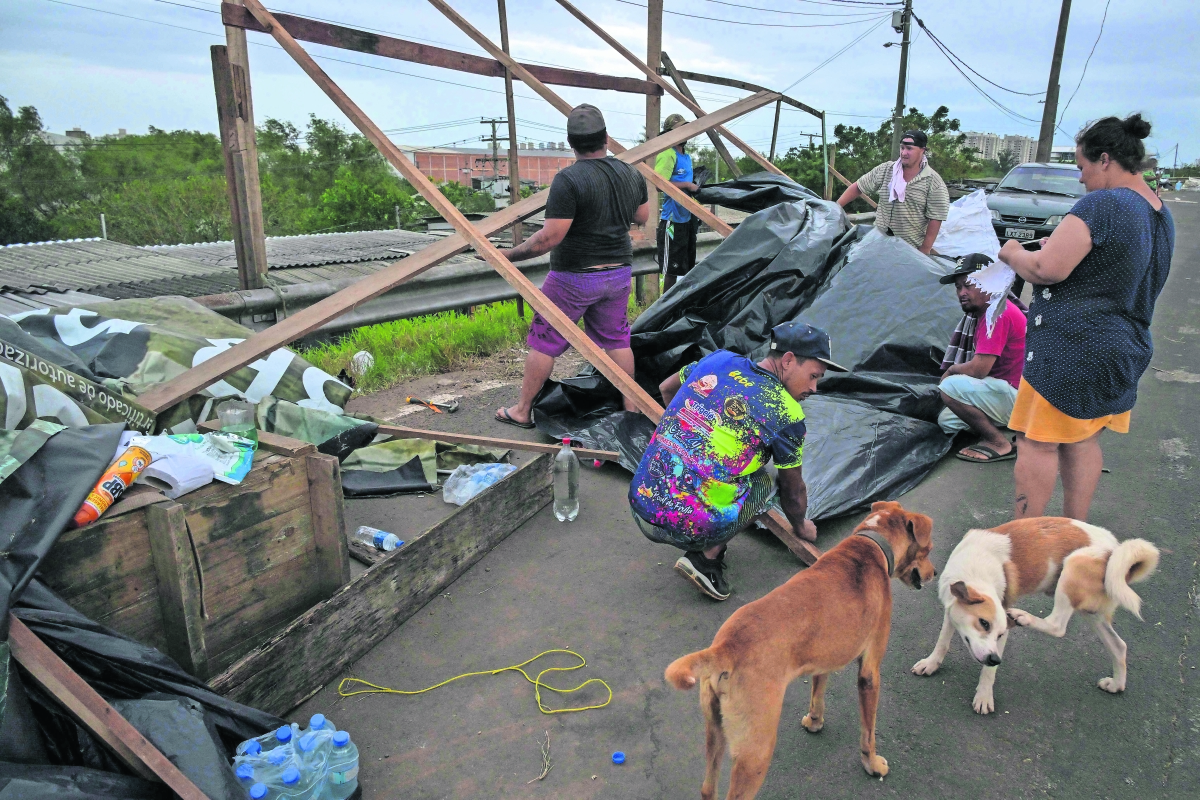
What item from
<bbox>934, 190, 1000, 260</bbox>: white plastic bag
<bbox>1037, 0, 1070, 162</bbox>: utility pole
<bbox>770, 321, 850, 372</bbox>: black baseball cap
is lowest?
<bbox>770, 321, 850, 372</bbox>: black baseball cap

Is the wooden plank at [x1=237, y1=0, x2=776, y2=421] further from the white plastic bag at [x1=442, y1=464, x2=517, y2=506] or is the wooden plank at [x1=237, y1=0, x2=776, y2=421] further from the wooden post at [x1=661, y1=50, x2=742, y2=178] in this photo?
the wooden post at [x1=661, y1=50, x2=742, y2=178]

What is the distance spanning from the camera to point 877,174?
643 cm

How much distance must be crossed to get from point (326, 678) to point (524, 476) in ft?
4.61

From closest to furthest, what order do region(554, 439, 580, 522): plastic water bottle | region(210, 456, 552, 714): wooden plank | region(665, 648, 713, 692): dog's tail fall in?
region(665, 648, 713, 692): dog's tail
region(210, 456, 552, 714): wooden plank
region(554, 439, 580, 522): plastic water bottle

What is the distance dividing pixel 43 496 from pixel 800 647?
7.04 ft

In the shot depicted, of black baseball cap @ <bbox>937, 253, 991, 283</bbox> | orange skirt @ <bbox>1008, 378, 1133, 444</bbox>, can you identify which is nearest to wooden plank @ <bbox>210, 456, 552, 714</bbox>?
orange skirt @ <bbox>1008, 378, 1133, 444</bbox>

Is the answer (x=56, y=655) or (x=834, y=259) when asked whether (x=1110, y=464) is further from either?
(x=56, y=655)

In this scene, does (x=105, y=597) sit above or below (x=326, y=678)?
above

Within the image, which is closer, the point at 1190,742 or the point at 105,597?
the point at 105,597

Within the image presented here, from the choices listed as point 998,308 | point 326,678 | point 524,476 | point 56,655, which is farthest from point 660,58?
point 56,655

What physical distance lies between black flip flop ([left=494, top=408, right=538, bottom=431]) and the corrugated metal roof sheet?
15.5ft

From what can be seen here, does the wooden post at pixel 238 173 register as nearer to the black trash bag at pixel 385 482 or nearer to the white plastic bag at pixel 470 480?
the black trash bag at pixel 385 482

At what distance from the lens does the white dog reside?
7.92 feet

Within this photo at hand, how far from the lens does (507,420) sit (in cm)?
506
